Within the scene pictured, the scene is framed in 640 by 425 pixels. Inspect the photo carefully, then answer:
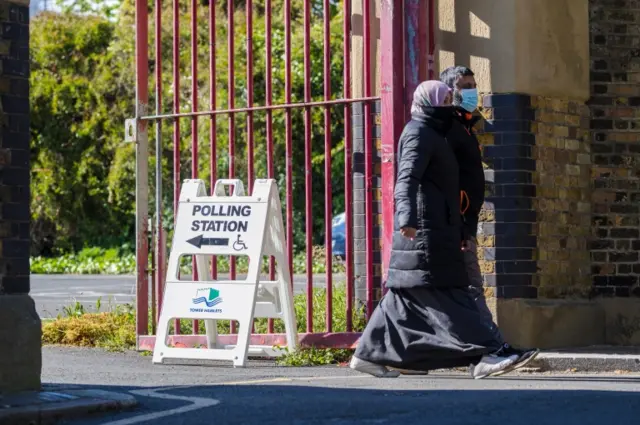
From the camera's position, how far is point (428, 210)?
356 inches

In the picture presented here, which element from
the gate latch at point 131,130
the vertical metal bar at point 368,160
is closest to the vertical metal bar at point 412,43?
the vertical metal bar at point 368,160

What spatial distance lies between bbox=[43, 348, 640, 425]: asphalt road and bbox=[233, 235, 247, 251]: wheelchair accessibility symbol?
857 mm

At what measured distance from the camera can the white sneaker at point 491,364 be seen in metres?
8.76

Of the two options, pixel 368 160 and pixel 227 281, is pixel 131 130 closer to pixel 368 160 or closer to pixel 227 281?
pixel 227 281

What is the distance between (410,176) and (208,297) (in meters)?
2.32

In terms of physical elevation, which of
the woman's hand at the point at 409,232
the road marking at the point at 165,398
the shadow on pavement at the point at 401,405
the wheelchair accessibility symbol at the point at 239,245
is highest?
the woman's hand at the point at 409,232

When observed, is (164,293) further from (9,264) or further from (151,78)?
(151,78)

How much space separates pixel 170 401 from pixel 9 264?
1.16m

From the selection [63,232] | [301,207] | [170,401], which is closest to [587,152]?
[170,401]

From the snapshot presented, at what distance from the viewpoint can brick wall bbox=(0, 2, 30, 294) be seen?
26.8 ft

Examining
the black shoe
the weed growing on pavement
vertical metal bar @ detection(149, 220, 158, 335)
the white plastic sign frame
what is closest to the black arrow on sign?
the white plastic sign frame

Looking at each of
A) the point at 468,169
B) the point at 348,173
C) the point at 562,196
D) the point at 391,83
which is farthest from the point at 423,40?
the point at 468,169

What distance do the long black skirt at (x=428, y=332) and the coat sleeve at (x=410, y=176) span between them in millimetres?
463

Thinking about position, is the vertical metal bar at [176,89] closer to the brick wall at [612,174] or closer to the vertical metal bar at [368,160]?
the vertical metal bar at [368,160]
